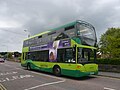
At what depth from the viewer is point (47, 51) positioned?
17.8m

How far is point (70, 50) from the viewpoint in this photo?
14414 mm

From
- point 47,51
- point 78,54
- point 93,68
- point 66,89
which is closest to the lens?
point 66,89

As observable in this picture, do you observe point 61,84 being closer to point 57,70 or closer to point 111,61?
point 57,70

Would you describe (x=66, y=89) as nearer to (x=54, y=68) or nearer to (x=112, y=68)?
(x=54, y=68)

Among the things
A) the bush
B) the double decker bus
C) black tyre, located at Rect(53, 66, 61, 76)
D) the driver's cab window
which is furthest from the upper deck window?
the bush

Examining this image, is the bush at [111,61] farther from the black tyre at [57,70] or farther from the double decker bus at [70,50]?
the black tyre at [57,70]

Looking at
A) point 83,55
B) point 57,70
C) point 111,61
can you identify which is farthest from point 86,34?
point 111,61

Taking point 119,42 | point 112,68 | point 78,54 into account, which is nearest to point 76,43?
point 78,54

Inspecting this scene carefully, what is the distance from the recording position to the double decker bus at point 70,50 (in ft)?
45.3

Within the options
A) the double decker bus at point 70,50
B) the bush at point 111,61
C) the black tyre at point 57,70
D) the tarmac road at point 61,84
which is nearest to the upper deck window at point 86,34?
the double decker bus at point 70,50

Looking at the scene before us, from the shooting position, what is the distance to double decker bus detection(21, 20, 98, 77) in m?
13.8

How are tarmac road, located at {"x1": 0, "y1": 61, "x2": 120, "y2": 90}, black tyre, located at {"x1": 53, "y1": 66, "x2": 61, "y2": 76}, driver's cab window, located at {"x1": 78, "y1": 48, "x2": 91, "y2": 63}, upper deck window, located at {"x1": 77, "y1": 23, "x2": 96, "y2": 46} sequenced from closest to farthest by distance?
tarmac road, located at {"x1": 0, "y1": 61, "x2": 120, "y2": 90} → driver's cab window, located at {"x1": 78, "y1": 48, "x2": 91, "y2": 63} → upper deck window, located at {"x1": 77, "y1": 23, "x2": 96, "y2": 46} → black tyre, located at {"x1": 53, "y1": 66, "x2": 61, "y2": 76}

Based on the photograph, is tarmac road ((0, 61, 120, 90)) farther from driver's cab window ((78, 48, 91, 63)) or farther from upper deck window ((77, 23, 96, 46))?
upper deck window ((77, 23, 96, 46))

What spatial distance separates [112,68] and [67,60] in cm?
707
